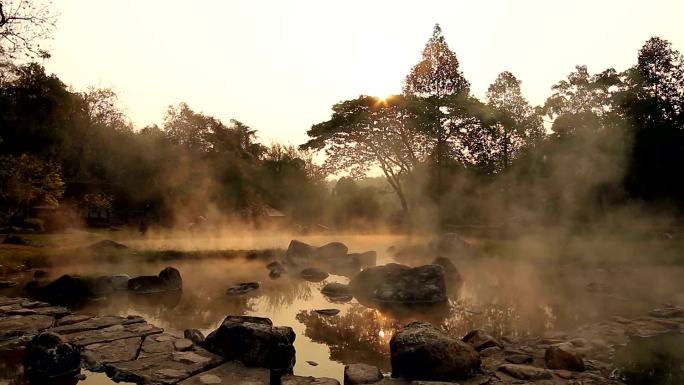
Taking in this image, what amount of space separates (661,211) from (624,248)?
10238mm

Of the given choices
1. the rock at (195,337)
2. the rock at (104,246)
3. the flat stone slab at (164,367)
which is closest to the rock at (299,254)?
the rock at (104,246)

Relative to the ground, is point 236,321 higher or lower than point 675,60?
lower

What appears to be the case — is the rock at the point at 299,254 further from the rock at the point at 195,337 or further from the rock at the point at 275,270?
the rock at the point at 195,337

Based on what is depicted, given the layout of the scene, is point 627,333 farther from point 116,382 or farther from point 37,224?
point 37,224

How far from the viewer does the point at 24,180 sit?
27.9 metres

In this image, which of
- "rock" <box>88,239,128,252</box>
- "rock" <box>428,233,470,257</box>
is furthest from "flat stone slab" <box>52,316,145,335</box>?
"rock" <box>428,233,470,257</box>

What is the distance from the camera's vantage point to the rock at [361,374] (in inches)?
263

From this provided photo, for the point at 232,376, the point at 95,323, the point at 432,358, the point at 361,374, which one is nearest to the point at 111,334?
the point at 95,323

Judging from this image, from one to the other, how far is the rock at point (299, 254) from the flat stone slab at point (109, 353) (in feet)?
44.9

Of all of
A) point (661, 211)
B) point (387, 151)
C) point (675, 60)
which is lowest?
point (661, 211)

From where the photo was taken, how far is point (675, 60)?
115 feet

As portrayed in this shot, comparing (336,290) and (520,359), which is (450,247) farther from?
(520,359)

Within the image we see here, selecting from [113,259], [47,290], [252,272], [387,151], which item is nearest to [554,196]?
[387,151]

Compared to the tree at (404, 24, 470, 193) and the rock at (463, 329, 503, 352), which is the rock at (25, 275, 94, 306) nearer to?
the rock at (463, 329, 503, 352)
